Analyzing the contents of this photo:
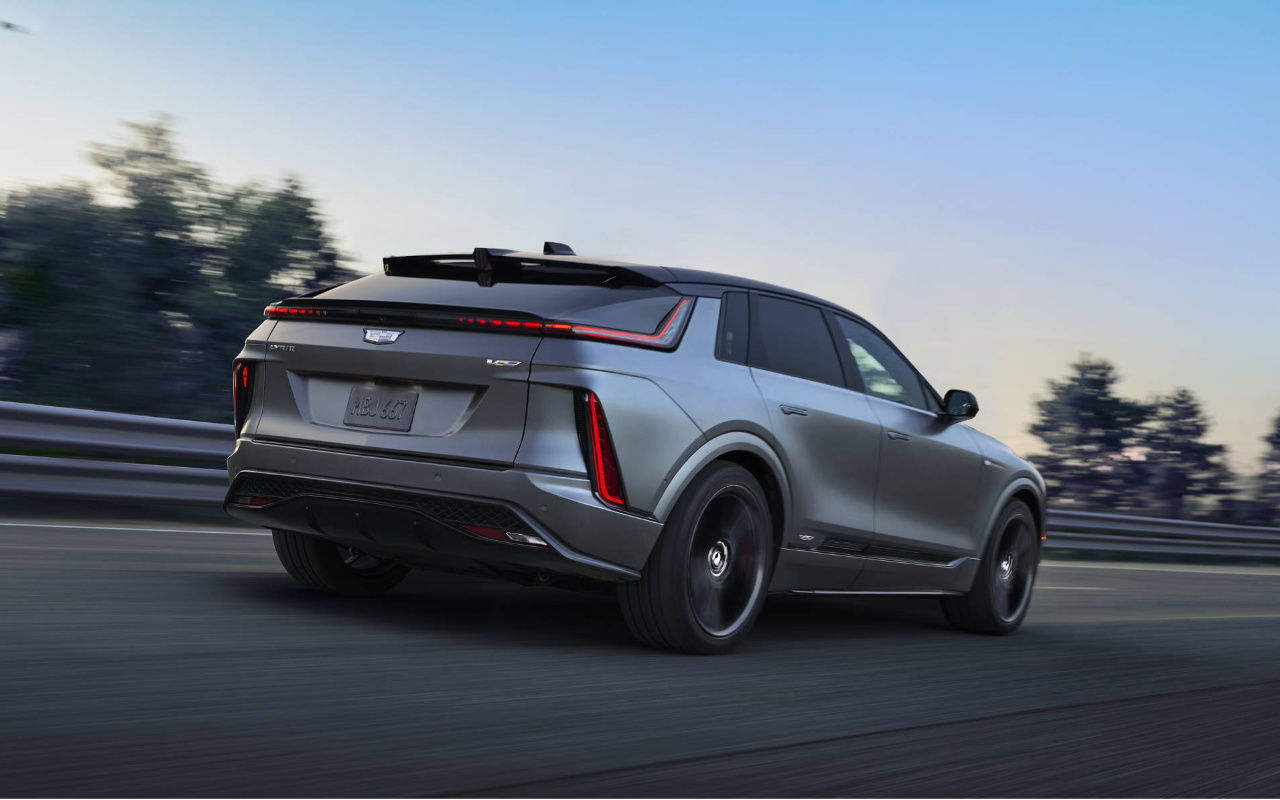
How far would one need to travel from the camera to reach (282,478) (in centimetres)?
567

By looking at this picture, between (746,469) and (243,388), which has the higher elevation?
(243,388)

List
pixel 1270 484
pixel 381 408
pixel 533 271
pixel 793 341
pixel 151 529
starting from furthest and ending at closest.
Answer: pixel 1270 484
pixel 151 529
pixel 793 341
pixel 533 271
pixel 381 408

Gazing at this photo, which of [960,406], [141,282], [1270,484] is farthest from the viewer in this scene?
[1270,484]

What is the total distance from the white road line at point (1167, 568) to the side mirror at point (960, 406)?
9.17m

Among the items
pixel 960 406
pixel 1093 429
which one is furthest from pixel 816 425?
pixel 1093 429

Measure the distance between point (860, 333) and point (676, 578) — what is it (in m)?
2.19

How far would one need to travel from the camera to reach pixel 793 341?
655 centimetres

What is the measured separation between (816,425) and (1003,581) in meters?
2.51

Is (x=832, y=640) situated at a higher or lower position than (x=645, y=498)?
lower

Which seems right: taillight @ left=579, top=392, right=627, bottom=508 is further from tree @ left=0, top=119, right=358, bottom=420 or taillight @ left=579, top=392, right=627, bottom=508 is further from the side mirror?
tree @ left=0, top=119, right=358, bottom=420

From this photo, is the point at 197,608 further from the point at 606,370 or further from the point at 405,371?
the point at 606,370

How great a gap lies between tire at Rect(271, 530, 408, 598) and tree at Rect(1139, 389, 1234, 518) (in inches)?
4723

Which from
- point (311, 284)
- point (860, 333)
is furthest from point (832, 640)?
point (311, 284)

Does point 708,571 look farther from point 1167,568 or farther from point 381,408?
point 1167,568
